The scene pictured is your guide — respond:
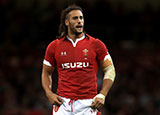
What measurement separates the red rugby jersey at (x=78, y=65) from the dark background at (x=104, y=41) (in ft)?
12.3

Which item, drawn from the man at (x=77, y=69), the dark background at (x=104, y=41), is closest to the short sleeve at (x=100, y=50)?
the man at (x=77, y=69)

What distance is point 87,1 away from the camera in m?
10.4

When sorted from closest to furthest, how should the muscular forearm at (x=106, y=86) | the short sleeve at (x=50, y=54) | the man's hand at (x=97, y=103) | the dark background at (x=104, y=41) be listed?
the man's hand at (x=97, y=103) → the muscular forearm at (x=106, y=86) → the short sleeve at (x=50, y=54) → the dark background at (x=104, y=41)

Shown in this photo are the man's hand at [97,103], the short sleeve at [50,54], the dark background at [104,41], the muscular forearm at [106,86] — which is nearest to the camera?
the man's hand at [97,103]

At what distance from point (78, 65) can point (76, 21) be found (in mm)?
490

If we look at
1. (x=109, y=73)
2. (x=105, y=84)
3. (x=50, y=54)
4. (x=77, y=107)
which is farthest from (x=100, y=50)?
(x=77, y=107)

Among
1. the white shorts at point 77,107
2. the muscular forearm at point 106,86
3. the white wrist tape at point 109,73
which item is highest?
the white wrist tape at point 109,73

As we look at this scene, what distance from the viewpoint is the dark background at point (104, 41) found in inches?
320

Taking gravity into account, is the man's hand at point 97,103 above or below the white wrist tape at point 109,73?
below

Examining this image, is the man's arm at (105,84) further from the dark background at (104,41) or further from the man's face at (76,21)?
the dark background at (104,41)
